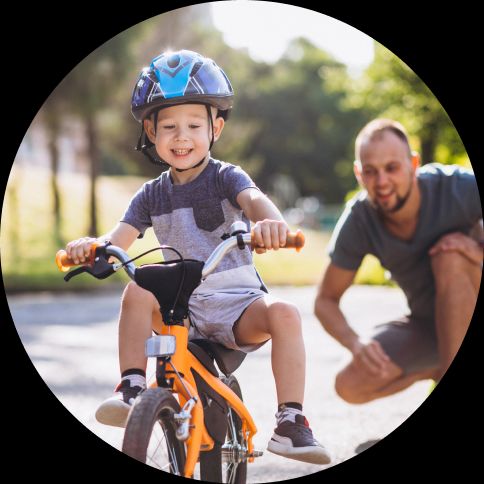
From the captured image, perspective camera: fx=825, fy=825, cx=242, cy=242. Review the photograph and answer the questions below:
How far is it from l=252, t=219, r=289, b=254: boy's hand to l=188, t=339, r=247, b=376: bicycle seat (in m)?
0.50

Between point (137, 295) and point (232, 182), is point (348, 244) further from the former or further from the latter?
point (137, 295)

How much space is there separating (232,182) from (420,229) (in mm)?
1737

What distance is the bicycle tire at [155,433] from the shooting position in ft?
6.98

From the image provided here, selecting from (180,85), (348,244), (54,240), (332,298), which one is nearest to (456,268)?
(348,244)

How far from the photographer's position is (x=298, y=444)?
2646mm

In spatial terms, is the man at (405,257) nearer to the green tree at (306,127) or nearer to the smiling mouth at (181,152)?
the smiling mouth at (181,152)

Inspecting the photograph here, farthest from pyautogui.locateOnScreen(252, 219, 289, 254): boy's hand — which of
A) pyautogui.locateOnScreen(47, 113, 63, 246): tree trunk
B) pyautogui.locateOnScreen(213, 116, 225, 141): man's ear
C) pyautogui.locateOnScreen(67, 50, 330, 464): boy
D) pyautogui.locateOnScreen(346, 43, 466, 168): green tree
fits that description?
pyautogui.locateOnScreen(47, 113, 63, 246): tree trunk

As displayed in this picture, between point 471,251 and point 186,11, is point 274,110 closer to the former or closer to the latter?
point 186,11

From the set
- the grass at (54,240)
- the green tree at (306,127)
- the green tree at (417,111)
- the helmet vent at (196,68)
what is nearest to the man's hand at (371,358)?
the helmet vent at (196,68)

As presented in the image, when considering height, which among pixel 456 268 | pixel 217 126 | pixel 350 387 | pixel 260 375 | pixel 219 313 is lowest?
pixel 260 375

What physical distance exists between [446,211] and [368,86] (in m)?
10.9

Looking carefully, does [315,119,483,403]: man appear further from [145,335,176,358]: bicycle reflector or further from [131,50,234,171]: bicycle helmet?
[145,335,176,358]: bicycle reflector

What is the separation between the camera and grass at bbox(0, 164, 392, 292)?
11.7 meters

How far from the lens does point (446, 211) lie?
4.17 m
